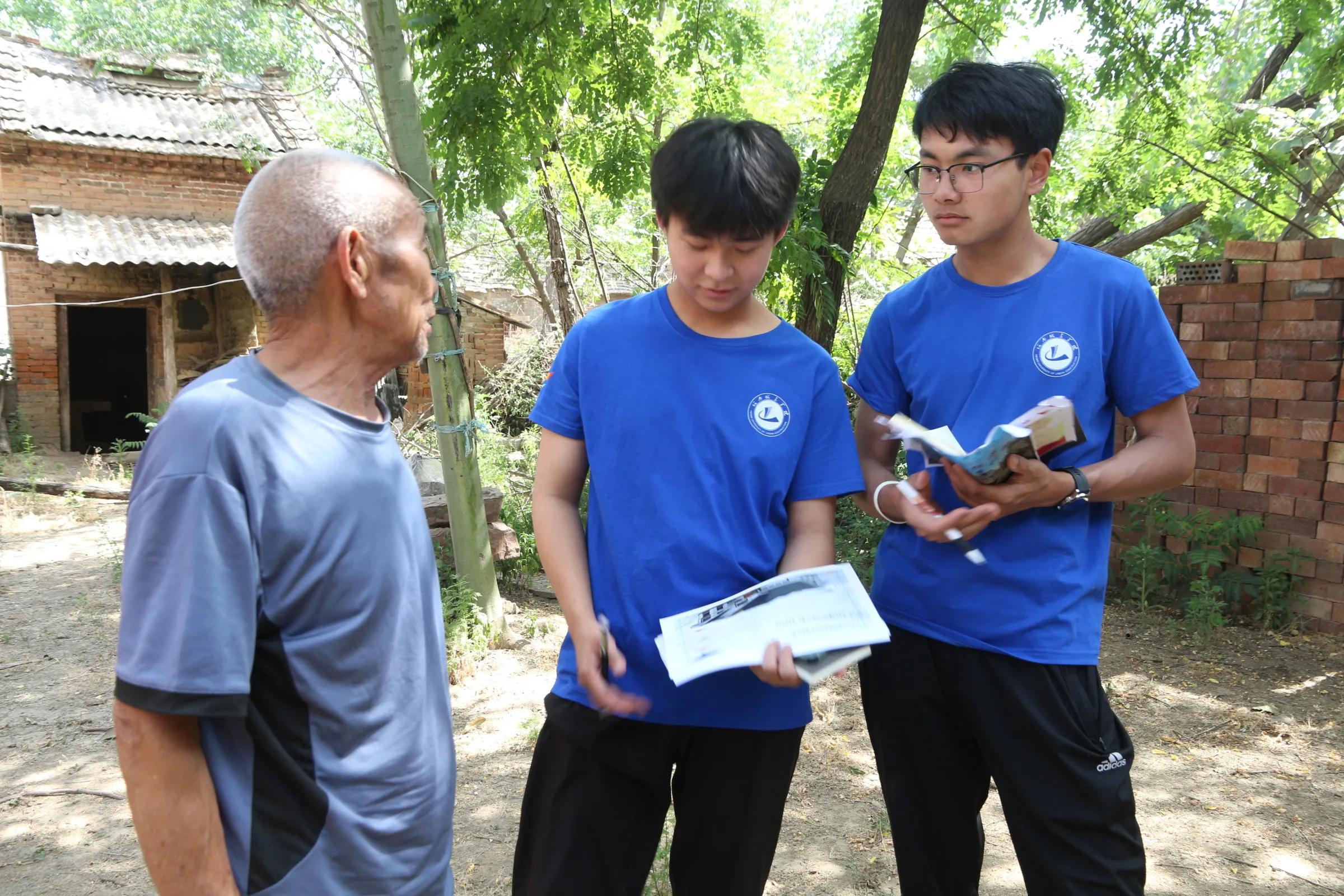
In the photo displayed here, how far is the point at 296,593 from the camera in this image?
46.6 inches

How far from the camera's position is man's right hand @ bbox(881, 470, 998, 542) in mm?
1786

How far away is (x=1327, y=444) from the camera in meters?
5.10

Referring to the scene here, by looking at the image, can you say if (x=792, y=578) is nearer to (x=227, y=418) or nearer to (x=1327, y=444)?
(x=227, y=418)

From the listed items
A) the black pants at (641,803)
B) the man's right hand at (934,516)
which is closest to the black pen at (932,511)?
the man's right hand at (934,516)

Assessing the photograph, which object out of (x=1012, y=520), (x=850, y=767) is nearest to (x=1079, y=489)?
(x=1012, y=520)

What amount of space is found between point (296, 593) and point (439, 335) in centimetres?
367

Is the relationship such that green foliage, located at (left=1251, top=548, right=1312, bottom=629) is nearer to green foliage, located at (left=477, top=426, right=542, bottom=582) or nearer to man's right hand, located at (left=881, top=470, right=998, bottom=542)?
green foliage, located at (left=477, top=426, right=542, bottom=582)

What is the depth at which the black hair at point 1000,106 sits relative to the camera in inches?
73.7

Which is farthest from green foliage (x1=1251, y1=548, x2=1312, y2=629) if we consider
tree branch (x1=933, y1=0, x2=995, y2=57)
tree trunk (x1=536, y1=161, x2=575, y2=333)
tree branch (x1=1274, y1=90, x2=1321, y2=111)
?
tree trunk (x1=536, y1=161, x2=575, y2=333)

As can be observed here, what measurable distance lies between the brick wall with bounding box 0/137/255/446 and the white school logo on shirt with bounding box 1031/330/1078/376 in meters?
13.1

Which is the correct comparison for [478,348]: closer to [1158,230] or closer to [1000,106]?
[1158,230]

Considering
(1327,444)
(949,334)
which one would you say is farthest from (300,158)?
(1327,444)

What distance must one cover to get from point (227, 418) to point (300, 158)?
1.28ft

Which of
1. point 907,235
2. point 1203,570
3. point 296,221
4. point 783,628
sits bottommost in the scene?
point 1203,570
